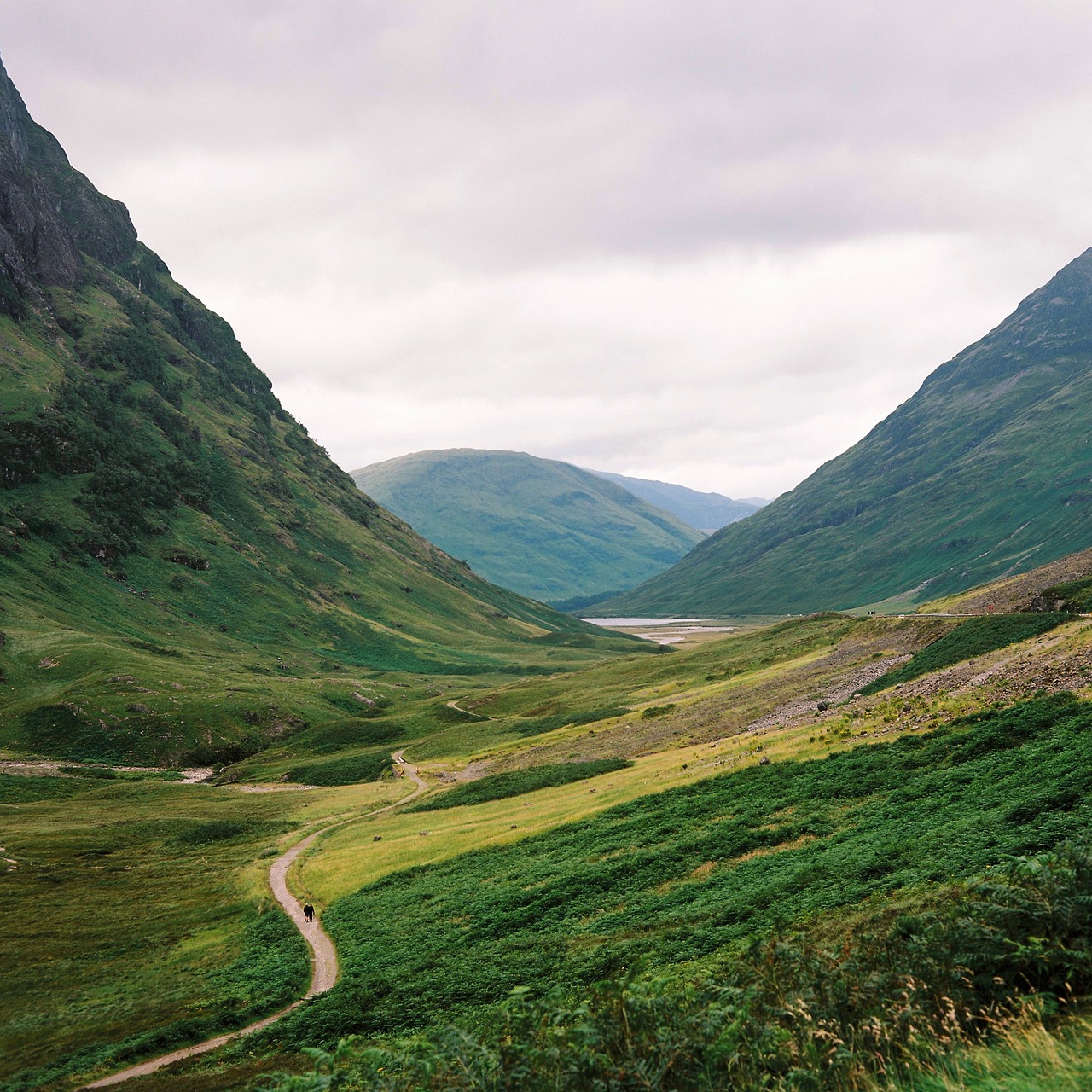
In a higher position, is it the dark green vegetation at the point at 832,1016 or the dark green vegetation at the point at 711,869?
the dark green vegetation at the point at 832,1016

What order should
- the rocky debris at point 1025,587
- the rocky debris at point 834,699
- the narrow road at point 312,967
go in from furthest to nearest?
the rocky debris at point 1025,587 < the rocky debris at point 834,699 < the narrow road at point 312,967

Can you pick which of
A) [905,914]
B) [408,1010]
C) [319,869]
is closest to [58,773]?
[319,869]

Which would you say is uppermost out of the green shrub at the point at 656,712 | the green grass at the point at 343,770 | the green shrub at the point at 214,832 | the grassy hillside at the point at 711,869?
the grassy hillside at the point at 711,869

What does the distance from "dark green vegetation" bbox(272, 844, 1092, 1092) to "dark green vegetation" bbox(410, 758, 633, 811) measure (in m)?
55.8

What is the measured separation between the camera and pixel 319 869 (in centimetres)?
6041

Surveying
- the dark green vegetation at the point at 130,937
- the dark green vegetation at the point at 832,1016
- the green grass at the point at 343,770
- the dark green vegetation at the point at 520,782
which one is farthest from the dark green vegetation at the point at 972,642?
the green grass at the point at 343,770

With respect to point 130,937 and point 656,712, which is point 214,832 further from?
point 656,712

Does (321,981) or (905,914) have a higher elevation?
(905,914)

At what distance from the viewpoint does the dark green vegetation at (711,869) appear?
2652cm

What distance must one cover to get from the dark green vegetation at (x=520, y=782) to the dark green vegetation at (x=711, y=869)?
2364cm

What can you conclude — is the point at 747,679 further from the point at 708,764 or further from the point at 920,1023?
the point at 920,1023

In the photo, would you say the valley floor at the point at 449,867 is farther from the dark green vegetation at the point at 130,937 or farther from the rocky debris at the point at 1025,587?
the rocky debris at the point at 1025,587

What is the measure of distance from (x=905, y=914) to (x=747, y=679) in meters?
81.1

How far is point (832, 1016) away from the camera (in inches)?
580
